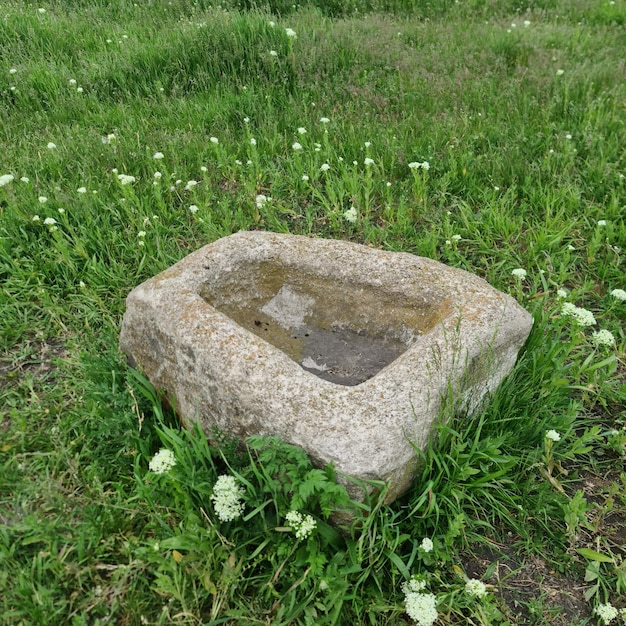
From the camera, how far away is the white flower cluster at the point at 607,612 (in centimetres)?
210

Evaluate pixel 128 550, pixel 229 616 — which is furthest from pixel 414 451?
pixel 128 550

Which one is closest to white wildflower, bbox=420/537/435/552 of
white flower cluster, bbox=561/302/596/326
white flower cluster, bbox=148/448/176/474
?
white flower cluster, bbox=148/448/176/474

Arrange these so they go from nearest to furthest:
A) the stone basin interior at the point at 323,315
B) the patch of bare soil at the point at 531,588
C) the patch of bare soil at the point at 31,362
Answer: the patch of bare soil at the point at 531,588
the stone basin interior at the point at 323,315
the patch of bare soil at the point at 31,362

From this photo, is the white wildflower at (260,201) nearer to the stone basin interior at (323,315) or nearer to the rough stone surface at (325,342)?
the rough stone surface at (325,342)

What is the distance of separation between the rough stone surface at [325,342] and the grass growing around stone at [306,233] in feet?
0.45

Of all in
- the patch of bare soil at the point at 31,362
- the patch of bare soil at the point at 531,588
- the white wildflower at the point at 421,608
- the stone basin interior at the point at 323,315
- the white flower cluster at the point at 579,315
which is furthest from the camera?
the patch of bare soil at the point at 31,362

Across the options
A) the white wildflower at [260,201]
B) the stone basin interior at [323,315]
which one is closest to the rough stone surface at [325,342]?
the stone basin interior at [323,315]

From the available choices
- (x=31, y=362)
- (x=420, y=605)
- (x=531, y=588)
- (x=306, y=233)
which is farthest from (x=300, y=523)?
(x=306, y=233)

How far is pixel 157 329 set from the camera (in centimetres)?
256

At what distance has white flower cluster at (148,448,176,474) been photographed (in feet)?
6.77

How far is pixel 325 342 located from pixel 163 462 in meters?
1.09

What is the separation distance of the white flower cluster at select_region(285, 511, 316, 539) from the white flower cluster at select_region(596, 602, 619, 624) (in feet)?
3.67

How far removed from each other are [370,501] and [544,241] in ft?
8.02

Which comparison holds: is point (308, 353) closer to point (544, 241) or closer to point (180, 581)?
point (180, 581)
